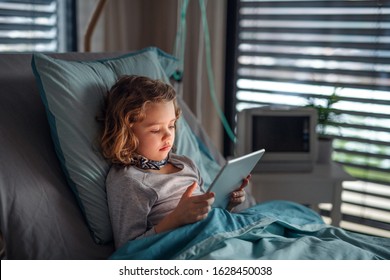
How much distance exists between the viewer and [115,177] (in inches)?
54.0

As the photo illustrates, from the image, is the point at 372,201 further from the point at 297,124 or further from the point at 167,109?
the point at 167,109

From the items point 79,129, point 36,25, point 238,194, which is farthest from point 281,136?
point 36,25

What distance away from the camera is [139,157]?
1.40 metres

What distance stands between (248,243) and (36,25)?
5.52 ft

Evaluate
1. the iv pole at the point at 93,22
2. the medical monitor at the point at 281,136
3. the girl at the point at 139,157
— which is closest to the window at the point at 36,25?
the iv pole at the point at 93,22

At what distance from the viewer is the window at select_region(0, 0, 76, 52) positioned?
94.8 inches

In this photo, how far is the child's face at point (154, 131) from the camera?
1387 mm

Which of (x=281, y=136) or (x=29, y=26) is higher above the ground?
(x=29, y=26)

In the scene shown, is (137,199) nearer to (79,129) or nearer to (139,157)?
(139,157)

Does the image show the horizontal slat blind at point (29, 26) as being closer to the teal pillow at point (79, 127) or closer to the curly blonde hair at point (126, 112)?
the teal pillow at point (79, 127)

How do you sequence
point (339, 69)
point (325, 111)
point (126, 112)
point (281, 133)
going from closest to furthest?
point (126, 112) → point (281, 133) → point (325, 111) → point (339, 69)

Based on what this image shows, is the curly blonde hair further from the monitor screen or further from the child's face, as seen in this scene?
the monitor screen
